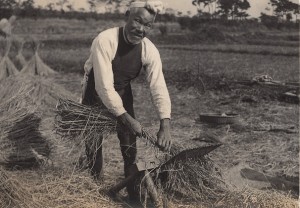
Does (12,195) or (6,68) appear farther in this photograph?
(6,68)

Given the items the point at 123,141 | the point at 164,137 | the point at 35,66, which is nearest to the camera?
the point at 164,137

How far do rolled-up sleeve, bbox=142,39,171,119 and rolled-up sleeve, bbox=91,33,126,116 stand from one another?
0.31 meters

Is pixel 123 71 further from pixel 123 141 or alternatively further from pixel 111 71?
pixel 123 141

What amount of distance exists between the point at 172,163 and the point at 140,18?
3.73ft

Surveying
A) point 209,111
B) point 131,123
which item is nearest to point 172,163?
point 131,123

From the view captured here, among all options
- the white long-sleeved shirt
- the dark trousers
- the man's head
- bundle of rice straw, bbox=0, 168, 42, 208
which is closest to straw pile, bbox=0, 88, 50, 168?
the dark trousers

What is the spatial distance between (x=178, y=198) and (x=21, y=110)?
78.2 inches

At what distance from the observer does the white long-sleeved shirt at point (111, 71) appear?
3.91 m

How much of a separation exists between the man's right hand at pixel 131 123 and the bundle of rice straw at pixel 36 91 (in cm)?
212

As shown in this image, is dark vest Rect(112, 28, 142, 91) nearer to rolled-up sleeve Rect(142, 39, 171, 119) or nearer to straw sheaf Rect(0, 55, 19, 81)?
rolled-up sleeve Rect(142, 39, 171, 119)

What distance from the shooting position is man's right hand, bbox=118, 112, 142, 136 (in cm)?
393

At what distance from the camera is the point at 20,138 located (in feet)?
17.1

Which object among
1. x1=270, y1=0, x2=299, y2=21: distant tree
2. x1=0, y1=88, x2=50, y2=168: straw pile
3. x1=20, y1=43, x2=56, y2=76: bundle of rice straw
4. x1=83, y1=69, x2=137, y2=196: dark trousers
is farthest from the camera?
x1=20, y1=43, x2=56, y2=76: bundle of rice straw

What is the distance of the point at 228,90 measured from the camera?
37.8 ft
